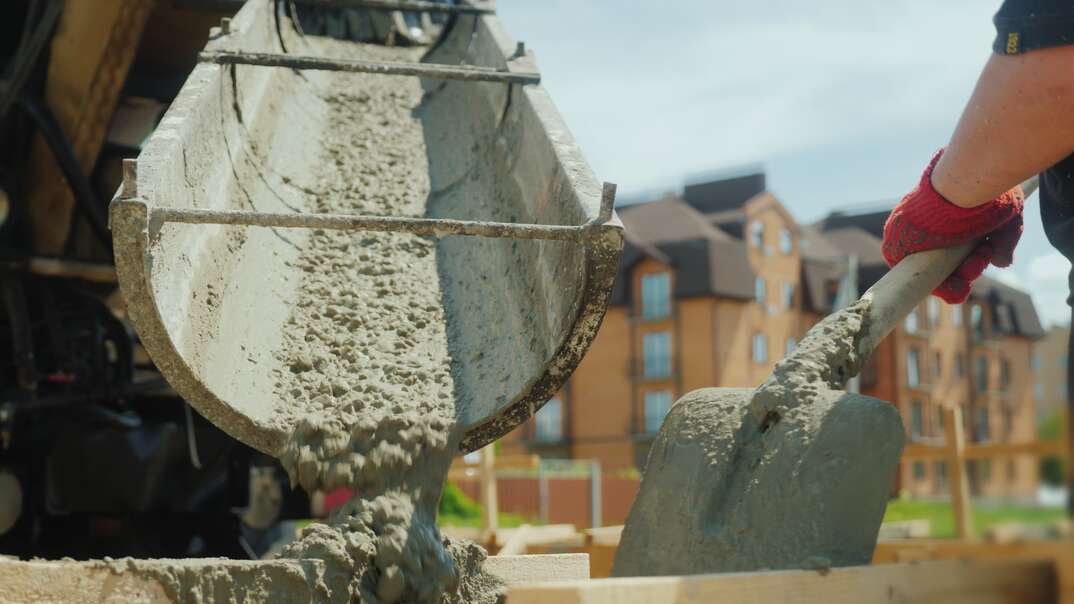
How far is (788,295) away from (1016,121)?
30148mm

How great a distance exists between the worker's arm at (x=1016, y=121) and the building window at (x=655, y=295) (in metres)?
28.2

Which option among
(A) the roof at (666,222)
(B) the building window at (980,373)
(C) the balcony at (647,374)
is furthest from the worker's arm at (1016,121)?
(B) the building window at (980,373)

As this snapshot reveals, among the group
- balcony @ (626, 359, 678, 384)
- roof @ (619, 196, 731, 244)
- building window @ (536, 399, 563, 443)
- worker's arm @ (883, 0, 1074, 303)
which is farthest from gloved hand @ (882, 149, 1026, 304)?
building window @ (536, 399, 563, 443)

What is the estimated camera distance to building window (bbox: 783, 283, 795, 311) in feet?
102

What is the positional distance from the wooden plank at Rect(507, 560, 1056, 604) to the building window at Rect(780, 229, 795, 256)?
101 feet

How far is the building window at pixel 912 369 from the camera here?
31.6 m

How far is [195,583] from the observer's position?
191cm

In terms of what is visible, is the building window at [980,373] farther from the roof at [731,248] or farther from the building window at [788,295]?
the building window at [788,295]

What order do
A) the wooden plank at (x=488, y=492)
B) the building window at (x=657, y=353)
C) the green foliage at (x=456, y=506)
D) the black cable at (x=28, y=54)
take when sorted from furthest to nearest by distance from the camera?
the building window at (x=657, y=353), the green foliage at (x=456, y=506), the wooden plank at (x=488, y=492), the black cable at (x=28, y=54)

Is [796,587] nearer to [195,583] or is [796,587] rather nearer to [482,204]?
[195,583]

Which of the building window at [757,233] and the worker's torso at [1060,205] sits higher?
the building window at [757,233]

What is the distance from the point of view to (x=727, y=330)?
96.8 feet

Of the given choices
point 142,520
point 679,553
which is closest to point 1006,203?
point 679,553

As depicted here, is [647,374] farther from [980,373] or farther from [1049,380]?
[1049,380]
